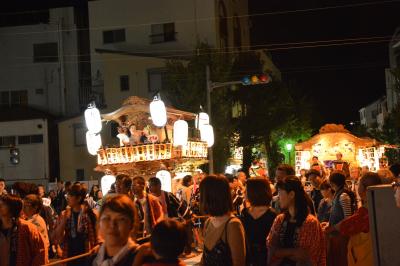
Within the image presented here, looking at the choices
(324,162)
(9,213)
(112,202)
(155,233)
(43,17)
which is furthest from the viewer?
(43,17)

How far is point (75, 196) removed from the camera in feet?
24.6

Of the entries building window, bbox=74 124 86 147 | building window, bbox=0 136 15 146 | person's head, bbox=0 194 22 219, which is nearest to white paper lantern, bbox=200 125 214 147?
person's head, bbox=0 194 22 219

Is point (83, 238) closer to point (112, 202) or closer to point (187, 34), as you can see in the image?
point (112, 202)

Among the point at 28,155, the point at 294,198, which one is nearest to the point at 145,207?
the point at 294,198

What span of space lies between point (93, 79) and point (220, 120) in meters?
14.6

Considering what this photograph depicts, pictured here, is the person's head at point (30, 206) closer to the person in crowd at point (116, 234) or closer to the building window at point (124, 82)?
the person in crowd at point (116, 234)

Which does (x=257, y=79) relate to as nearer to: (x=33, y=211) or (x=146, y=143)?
(x=146, y=143)

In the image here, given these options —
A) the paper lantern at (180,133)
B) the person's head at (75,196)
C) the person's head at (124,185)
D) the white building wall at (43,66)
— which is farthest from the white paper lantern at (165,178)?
the white building wall at (43,66)

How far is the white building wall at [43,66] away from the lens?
136 feet

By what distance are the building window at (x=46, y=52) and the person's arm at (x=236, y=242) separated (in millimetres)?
38962

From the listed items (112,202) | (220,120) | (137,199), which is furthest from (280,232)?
(220,120)

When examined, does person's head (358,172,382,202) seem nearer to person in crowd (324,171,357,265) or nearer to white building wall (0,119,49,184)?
person in crowd (324,171,357,265)

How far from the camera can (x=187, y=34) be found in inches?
1558

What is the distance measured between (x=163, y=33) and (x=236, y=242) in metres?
36.4
